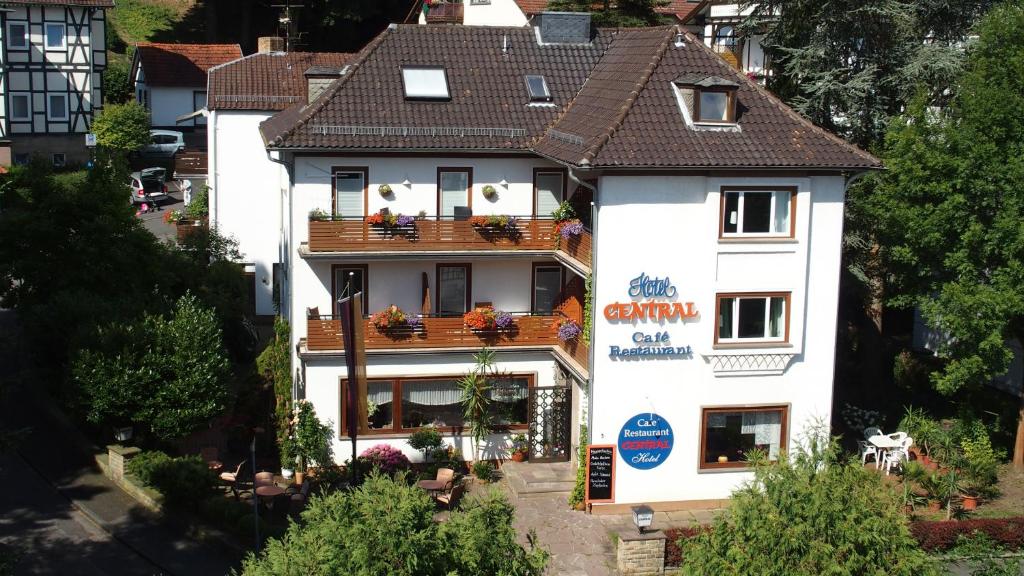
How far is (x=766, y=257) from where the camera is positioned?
25.6 metres

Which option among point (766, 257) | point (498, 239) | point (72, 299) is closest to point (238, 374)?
point (72, 299)

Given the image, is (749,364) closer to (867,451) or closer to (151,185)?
(867,451)

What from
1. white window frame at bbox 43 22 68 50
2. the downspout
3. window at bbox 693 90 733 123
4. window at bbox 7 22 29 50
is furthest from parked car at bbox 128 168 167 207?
window at bbox 693 90 733 123

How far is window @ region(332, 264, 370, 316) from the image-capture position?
90.5 feet

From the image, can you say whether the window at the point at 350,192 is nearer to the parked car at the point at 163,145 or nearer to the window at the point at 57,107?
the parked car at the point at 163,145

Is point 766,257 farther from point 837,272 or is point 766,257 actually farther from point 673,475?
point 673,475

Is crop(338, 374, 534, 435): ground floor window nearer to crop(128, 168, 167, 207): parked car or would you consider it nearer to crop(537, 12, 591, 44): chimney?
crop(537, 12, 591, 44): chimney

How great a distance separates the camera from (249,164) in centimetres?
4022

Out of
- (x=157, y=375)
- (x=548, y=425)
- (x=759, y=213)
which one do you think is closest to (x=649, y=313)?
(x=759, y=213)

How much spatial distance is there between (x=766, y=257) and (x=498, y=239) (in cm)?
613

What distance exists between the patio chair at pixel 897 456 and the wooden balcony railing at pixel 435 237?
8750 mm

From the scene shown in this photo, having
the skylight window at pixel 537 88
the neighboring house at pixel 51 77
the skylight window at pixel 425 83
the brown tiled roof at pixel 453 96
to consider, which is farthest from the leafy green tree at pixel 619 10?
the neighboring house at pixel 51 77

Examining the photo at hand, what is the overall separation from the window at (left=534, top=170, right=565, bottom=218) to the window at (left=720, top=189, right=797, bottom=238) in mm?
4583

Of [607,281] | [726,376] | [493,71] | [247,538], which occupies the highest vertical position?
[493,71]
